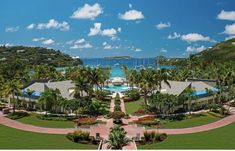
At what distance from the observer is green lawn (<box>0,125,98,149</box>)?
33.7 m

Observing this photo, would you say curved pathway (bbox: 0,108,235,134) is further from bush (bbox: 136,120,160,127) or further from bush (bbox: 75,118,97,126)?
bush (bbox: 136,120,160,127)

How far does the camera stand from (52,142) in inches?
1396

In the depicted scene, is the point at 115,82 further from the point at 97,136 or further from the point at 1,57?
the point at 1,57

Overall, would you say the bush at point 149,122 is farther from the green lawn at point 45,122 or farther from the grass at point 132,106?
the green lawn at point 45,122

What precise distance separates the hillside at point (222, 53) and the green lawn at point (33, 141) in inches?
5177

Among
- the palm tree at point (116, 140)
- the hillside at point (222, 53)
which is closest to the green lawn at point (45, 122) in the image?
the palm tree at point (116, 140)

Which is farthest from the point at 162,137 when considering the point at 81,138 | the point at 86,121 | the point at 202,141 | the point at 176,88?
the point at 176,88

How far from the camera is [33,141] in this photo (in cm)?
3584

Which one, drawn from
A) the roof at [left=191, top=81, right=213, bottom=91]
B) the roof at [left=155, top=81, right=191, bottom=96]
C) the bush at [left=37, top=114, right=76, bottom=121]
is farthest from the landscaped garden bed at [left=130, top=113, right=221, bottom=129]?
the bush at [left=37, top=114, right=76, bottom=121]

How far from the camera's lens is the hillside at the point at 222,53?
15930cm

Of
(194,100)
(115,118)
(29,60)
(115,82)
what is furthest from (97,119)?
(29,60)

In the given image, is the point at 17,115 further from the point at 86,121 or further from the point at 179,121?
the point at 179,121

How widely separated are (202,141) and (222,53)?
144336 millimetres

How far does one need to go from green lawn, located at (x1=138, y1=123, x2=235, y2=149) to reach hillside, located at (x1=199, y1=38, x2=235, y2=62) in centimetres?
12214
